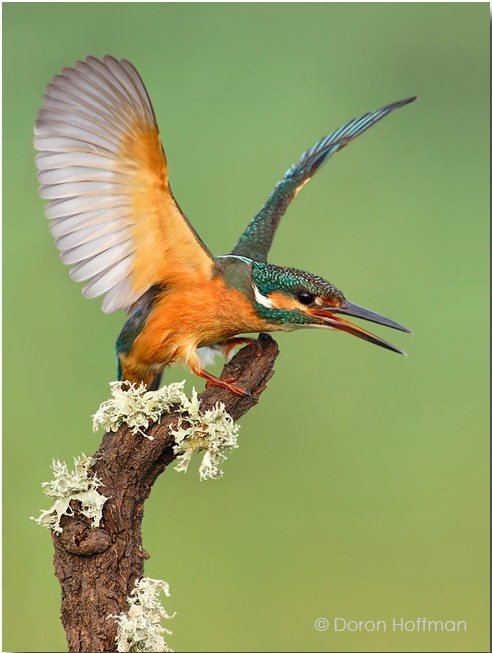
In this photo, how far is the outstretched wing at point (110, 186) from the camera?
5.22 ft

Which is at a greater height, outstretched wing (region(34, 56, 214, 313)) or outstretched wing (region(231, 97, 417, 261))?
outstretched wing (region(231, 97, 417, 261))

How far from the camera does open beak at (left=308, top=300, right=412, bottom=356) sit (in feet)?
5.55

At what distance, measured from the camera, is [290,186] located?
7.63 feet

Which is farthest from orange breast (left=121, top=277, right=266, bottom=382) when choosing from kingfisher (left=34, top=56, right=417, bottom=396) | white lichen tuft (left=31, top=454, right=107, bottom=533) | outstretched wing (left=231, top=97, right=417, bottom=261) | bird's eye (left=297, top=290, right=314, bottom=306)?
white lichen tuft (left=31, top=454, right=107, bottom=533)

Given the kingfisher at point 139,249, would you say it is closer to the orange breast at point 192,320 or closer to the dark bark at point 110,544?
the orange breast at point 192,320

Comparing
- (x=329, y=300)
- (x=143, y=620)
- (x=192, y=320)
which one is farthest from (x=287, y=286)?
(x=143, y=620)

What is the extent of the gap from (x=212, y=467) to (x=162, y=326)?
19.9 inches

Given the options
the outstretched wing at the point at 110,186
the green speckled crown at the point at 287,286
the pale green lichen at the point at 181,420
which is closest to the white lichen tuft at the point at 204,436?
the pale green lichen at the point at 181,420

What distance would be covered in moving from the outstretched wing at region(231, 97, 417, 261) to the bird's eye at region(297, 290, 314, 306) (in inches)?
16.2

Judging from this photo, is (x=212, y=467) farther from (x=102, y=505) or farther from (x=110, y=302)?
(x=110, y=302)

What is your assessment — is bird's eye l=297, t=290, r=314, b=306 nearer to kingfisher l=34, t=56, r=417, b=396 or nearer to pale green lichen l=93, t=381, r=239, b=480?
kingfisher l=34, t=56, r=417, b=396

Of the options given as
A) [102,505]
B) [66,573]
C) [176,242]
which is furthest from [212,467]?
[176,242]

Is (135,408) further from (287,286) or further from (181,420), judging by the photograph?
(287,286)

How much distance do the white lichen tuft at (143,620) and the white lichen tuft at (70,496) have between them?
0.57 ft
